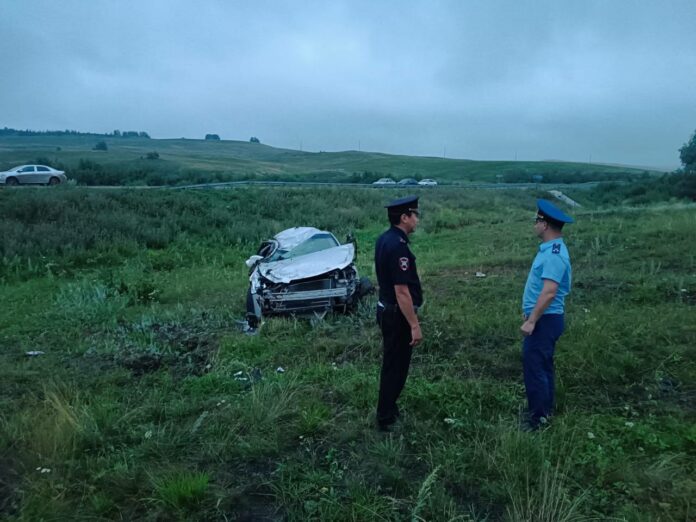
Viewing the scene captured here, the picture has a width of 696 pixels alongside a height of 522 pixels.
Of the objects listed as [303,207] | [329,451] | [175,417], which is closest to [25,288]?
[175,417]

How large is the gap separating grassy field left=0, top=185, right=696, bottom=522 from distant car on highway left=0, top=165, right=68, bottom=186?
19.9 m

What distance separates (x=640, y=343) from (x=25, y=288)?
11.2 m

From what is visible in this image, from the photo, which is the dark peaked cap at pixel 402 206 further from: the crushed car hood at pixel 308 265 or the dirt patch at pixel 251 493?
the crushed car hood at pixel 308 265

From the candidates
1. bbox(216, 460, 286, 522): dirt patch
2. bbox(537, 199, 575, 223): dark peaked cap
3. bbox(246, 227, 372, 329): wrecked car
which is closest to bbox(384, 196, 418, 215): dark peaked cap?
bbox(537, 199, 575, 223): dark peaked cap

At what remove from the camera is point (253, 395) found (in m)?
4.45

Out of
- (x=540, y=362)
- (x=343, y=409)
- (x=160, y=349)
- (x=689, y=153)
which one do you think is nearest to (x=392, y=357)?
(x=343, y=409)

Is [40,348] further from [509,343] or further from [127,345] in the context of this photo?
[509,343]

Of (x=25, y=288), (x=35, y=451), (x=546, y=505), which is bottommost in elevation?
(x=25, y=288)

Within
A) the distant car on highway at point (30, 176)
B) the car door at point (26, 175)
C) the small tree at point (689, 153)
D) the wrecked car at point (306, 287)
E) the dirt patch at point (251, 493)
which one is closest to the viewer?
the dirt patch at point (251, 493)

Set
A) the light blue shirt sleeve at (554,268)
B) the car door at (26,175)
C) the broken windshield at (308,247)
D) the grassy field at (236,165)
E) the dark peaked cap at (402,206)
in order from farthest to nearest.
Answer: the grassy field at (236,165) → the car door at (26,175) → the broken windshield at (308,247) → the dark peaked cap at (402,206) → the light blue shirt sleeve at (554,268)

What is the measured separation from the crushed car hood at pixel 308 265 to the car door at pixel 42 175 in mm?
24477

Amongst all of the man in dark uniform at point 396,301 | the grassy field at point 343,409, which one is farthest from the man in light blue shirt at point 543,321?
the man in dark uniform at point 396,301

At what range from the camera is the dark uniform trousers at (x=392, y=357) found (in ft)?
12.8

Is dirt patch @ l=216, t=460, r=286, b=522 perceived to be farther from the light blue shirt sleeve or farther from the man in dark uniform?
the light blue shirt sleeve
